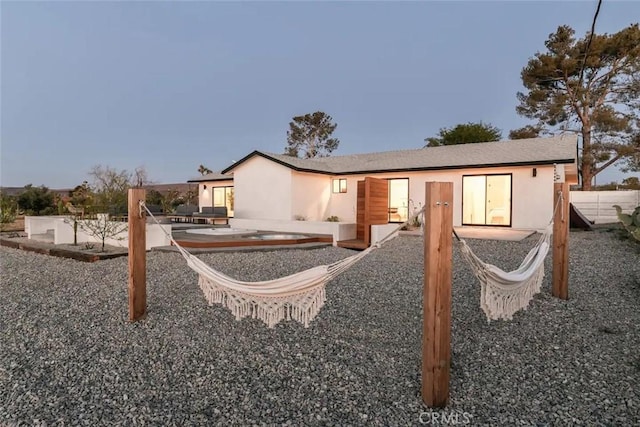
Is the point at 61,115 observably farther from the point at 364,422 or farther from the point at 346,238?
the point at 364,422

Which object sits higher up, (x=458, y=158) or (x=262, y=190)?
(x=458, y=158)

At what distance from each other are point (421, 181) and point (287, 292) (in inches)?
407

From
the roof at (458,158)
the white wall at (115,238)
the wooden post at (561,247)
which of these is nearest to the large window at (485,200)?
the roof at (458,158)

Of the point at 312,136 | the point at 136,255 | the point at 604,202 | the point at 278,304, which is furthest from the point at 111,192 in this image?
the point at 312,136

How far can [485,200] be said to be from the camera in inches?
500

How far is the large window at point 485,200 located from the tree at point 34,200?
680 inches

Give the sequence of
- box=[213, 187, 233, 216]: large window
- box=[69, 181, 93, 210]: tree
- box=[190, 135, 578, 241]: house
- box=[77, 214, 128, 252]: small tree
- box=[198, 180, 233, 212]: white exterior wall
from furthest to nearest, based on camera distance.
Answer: box=[198, 180, 233, 212]: white exterior wall < box=[213, 187, 233, 216]: large window < box=[190, 135, 578, 241]: house < box=[69, 181, 93, 210]: tree < box=[77, 214, 128, 252]: small tree

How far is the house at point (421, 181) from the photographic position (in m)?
10.6

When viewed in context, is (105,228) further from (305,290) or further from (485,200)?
(485,200)

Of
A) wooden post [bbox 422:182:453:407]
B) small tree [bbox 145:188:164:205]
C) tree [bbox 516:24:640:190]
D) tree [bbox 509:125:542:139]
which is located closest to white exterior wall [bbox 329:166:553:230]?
wooden post [bbox 422:182:453:407]

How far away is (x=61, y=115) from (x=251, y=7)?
11.2 metres

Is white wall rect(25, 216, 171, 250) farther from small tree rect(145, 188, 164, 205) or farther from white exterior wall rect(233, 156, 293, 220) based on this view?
small tree rect(145, 188, 164, 205)

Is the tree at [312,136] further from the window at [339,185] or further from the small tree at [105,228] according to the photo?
the small tree at [105,228]

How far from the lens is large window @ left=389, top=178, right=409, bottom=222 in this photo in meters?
13.1
